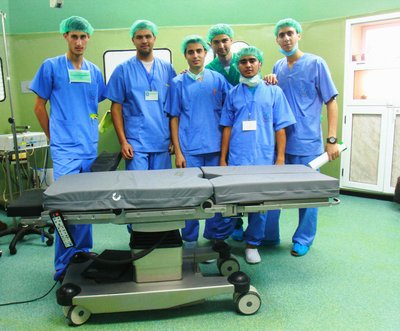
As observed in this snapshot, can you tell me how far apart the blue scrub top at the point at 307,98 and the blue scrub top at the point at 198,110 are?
53 cm

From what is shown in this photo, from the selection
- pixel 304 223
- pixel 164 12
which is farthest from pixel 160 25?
pixel 304 223

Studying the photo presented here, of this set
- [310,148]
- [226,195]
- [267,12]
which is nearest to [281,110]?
[310,148]

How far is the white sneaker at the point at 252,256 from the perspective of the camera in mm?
2621

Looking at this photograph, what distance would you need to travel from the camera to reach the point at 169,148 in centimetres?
275

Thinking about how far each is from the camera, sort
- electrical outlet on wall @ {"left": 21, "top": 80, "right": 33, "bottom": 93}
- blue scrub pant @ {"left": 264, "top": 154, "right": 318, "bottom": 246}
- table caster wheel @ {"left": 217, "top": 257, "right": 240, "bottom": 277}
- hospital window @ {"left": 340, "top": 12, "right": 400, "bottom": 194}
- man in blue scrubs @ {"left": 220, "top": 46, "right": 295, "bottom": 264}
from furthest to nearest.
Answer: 1. electrical outlet on wall @ {"left": 21, "top": 80, "right": 33, "bottom": 93}
2. hospital window @ {"left": 340, "top": 12, "right": 400, "bottom": 194}
3. blue scrub pant @ {"left": 264, "top": 154, "right": 318, "bottom": 246}
4. man in blue scrubs @ {"left": 220, "top": 46, "right": 295, "bottom": 264}
5. table caster wheel @ {"left": 217, "top": 257, "right": 240, "bottom": 277}

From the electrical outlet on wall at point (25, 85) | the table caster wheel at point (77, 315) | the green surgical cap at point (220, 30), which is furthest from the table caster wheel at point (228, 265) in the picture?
the electrical outlet on wall at point (25, 85)

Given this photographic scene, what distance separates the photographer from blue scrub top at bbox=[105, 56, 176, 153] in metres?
2.60

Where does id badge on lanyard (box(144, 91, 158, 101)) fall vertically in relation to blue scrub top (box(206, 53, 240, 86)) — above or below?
below

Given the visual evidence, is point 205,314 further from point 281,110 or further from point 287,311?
point 281,110

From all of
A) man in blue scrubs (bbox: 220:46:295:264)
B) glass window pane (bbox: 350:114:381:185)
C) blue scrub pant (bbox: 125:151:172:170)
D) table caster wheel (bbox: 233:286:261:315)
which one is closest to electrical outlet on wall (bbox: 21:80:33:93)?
blue scrub pant (bbox: 125:151:172:170)

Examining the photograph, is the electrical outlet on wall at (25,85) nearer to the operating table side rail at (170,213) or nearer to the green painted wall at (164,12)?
the green painted wall at (164,12)

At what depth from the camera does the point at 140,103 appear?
2.60m

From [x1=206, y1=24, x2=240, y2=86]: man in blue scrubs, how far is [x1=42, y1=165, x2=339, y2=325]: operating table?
3.26 ft

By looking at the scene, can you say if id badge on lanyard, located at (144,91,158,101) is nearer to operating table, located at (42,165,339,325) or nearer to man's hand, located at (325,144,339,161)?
operating table, located at (42,165,339,325)
